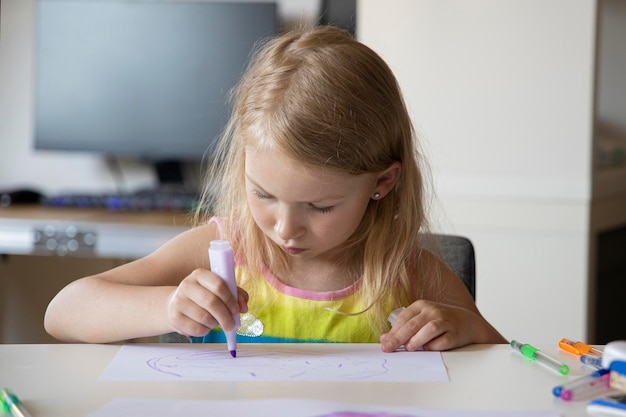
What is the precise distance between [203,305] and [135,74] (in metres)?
2.21

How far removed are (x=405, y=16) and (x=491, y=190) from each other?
0.50m

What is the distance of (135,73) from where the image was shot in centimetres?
311

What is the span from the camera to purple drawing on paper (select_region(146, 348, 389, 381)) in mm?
970

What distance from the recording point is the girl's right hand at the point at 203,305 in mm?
1014

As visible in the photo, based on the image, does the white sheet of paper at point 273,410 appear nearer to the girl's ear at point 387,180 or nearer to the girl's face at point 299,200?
the girl's face at point 299,200

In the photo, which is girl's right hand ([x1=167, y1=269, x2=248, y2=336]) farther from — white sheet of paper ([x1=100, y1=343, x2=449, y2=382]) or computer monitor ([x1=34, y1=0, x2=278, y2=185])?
computer monitor ([x1=34, y1=0, x2=278, y2=185])

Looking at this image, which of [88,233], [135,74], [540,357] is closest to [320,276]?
[540,357]

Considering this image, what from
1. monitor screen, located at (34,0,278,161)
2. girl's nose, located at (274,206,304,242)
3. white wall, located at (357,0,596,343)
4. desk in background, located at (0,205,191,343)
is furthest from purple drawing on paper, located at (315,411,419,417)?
monitor screen, located at (34,0,278,161)

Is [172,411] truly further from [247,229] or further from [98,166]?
[98,166]

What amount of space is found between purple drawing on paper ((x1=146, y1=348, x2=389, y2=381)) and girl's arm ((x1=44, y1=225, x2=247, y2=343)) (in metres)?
0.04

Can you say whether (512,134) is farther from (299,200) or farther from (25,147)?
(25,147)

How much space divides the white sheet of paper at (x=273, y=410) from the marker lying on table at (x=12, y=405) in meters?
0.06

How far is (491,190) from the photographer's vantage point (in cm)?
244

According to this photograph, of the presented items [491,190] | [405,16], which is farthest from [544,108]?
[405,16]
